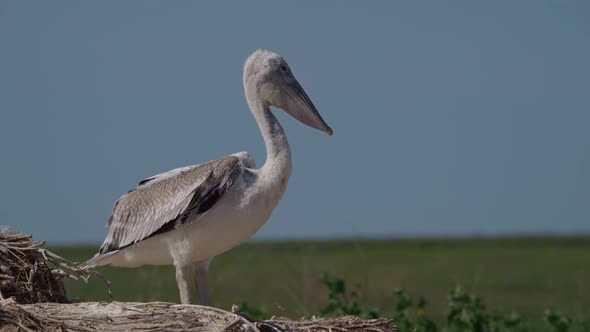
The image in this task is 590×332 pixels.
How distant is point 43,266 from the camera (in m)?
6.82

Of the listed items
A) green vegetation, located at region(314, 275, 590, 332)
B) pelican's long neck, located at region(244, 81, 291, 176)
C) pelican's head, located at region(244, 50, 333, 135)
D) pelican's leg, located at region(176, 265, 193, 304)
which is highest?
pelican's head, located at region(244, 50, 333, 135)

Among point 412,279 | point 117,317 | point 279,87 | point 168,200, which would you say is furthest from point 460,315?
point 412,279

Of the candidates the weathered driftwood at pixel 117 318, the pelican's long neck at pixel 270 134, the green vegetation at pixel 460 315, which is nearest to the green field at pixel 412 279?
the green vegetation at pixel 460 315

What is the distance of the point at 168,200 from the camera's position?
7664mm

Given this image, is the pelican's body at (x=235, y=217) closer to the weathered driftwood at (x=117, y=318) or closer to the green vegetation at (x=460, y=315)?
the weathered driftwood at (x=117, y=318)

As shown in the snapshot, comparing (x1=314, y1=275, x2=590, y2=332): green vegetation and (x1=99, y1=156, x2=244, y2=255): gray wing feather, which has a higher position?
(x1=99, y1=156, x2=244, y2=255): gray wing feather

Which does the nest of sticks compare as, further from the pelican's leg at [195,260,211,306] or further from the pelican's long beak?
the pelican's long beak

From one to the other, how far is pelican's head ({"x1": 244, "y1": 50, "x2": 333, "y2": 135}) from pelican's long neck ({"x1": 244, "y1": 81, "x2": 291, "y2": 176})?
0.14 feet

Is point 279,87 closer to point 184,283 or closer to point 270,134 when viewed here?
point 270,134

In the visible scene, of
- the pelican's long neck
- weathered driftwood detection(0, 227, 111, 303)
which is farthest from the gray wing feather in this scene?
weathered driftwood detection(0, 227, 111, 303)

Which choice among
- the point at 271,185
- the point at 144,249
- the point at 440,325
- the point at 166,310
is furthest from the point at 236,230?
the point at 440,325

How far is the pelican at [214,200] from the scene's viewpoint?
7.28 meters

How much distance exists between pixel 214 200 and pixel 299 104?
0.99 m

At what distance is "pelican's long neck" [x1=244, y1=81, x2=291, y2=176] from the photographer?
24.0 ft
